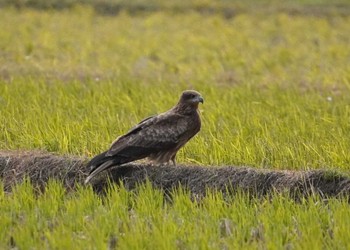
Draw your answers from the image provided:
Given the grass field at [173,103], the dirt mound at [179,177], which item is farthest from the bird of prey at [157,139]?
the grass field at [173,103]

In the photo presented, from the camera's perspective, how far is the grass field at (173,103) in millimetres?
5859

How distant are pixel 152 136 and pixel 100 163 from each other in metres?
0.50

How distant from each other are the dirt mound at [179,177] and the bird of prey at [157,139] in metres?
0.15

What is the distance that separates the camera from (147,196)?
653cm

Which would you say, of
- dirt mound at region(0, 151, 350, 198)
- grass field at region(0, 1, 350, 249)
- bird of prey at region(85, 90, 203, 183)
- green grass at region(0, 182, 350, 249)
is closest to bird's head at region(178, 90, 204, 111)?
bird of prey at region(85, 90, 203, 183)

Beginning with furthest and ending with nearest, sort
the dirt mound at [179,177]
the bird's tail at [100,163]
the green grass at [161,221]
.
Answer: the bird's tail at [100,163], the dirt mound at [179,177], the green grass at [161,221]

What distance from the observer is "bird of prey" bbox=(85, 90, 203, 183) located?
277 inches

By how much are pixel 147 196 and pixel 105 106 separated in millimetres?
2937

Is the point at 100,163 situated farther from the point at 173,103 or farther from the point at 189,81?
the point at 189,81

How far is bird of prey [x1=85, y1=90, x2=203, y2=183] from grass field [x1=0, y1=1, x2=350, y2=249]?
11.5 inches

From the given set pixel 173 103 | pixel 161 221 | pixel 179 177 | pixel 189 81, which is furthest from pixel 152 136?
pixel 189 81

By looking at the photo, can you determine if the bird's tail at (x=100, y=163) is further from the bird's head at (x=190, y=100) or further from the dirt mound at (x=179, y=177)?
the bird's head at (x=190, y=100)

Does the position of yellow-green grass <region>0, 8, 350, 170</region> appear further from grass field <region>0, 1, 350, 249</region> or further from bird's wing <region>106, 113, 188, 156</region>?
bird's wing <region>106, 113, 188, 156</region>

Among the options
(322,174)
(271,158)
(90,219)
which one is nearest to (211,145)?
(271,158)
